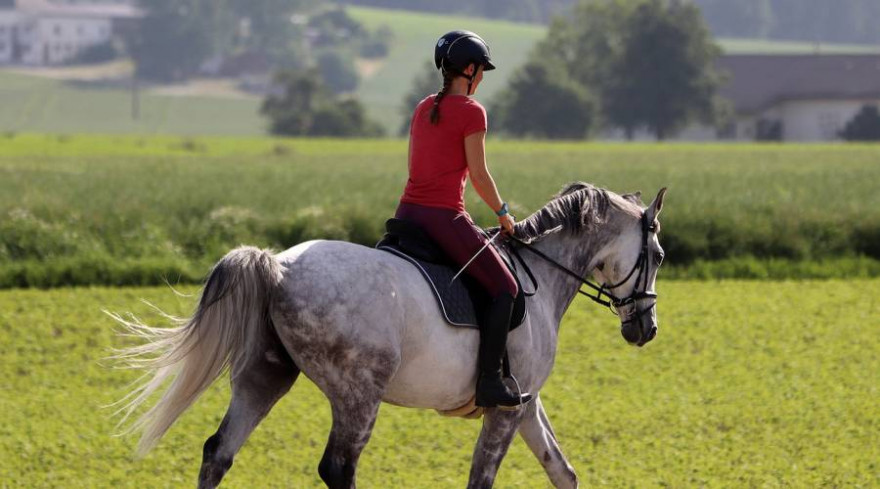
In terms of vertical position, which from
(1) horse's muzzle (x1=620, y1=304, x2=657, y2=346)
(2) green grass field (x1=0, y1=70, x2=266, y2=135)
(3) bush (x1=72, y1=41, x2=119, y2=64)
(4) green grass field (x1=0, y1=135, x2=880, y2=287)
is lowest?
(3) bush (x1=72, y1=41, x2=119, y2=64)

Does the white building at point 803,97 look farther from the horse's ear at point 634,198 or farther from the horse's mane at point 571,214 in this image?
the horse's mane at point 571,214

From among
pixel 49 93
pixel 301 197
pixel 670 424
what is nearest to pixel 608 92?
pixel 49 93

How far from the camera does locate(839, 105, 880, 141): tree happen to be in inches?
4228

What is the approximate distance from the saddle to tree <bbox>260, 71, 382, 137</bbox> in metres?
98.0

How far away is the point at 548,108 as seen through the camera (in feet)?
357

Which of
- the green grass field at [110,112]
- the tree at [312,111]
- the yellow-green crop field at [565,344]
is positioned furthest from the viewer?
the green grass field at [110,112]

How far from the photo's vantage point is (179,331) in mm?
8031

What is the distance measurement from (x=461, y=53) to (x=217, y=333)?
2188 mm

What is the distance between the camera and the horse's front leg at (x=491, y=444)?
28.5ft

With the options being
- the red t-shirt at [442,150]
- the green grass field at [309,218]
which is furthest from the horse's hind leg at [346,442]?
the green grass field at [309,218]

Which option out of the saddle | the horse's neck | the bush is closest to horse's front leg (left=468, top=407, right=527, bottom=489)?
the saddle

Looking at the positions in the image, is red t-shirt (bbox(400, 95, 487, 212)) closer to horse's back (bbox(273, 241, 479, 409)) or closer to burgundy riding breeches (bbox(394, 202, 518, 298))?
burgundy riding breeches (bbox(394, 202, 518, 298))

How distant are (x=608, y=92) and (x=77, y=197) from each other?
90.0 m

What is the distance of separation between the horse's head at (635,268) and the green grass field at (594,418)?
6.09ft
